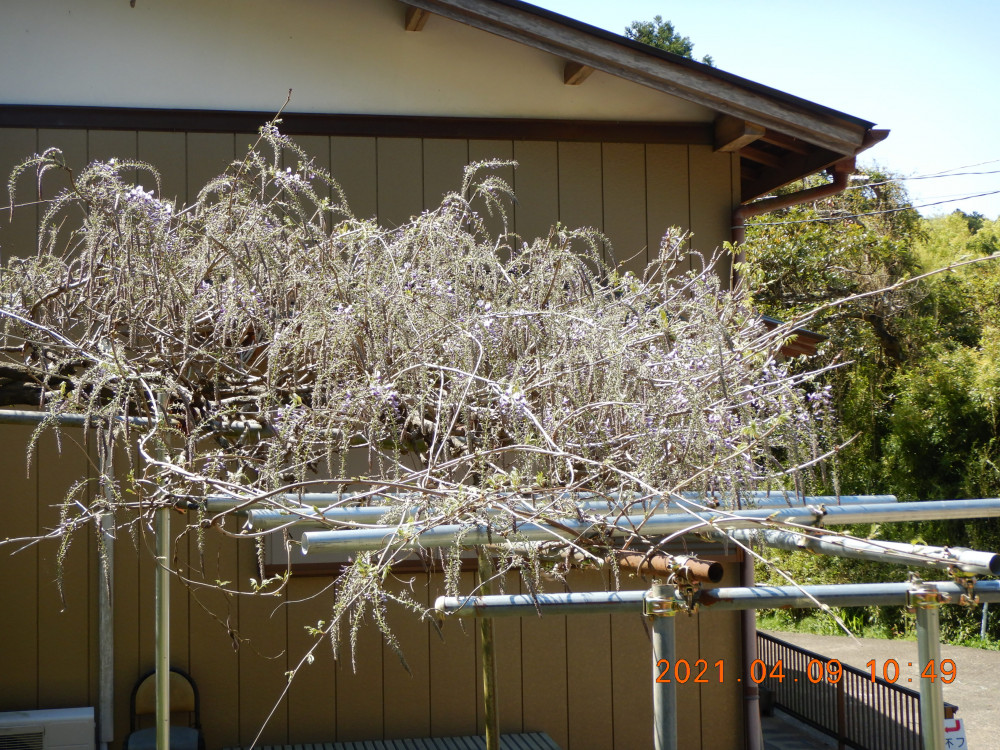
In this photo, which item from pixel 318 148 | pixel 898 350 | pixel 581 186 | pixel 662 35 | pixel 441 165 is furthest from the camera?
pixel 662 35

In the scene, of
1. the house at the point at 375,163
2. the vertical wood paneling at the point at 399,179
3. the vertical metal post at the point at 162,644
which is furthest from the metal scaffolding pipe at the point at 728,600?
the vertical wood paneling at the point at 399,179

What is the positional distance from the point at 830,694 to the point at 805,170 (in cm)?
350

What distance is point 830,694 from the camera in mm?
6492

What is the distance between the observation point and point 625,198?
5.39 meters

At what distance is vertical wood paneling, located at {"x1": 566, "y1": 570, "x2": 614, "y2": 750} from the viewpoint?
5090 millimetres

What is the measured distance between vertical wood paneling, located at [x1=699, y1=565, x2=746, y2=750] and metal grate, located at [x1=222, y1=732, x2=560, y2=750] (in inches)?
34.7

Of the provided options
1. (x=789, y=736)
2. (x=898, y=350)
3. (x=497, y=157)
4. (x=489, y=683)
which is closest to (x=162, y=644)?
(x=489, y=683)

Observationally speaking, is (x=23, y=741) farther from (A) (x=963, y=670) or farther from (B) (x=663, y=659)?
(A) (x=963, y=670)

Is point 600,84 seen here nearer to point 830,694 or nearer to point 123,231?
point 123,231

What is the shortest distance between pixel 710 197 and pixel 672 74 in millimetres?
828

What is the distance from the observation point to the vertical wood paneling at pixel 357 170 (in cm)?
516

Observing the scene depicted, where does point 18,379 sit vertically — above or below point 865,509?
above

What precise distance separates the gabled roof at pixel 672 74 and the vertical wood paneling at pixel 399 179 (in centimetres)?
74

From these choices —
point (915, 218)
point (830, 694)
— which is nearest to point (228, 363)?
point (830, 694)
